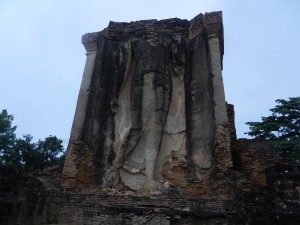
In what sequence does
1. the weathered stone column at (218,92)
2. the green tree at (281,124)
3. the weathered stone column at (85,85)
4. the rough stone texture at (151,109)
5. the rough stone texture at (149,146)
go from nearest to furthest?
the rough stone texture at (149,146) < the weathered stone column at (218,92) < the rough stone texture at (151,109) < the weathered stone column at (85,85) < the green tree at (281,124)

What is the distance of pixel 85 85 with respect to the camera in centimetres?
891

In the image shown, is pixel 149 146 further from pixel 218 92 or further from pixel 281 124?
pixel 281 124

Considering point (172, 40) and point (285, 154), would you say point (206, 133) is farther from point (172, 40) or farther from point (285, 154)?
point (285, 154)

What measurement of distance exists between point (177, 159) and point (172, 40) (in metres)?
3.21

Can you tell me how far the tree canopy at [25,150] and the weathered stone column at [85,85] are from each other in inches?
427

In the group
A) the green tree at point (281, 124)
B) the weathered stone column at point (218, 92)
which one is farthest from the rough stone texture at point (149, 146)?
the green tree at point (281, 124)

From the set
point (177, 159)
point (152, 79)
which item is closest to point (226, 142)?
point (177, 159)

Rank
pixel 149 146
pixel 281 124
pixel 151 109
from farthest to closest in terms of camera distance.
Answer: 1. pixel 281 124
2. pixel 151 109
3. pixel 149 146

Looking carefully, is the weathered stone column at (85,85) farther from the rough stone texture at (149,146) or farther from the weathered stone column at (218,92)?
the weathered stone column at (218,92)

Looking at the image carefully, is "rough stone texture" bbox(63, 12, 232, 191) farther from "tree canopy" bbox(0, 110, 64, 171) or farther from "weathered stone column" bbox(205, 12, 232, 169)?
"tree canopy" bbox(0, 110, 64, 171)

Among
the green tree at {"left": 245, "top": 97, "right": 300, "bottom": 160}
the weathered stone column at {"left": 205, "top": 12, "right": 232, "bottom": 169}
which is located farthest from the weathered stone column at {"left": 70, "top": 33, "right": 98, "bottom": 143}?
the green tree at {"left": 245, "top": 97, "right": 300, "bottom": 160}

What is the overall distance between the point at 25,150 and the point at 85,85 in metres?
12.3

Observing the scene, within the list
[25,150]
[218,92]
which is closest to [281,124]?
[218,92]

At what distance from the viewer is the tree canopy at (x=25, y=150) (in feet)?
62.2
